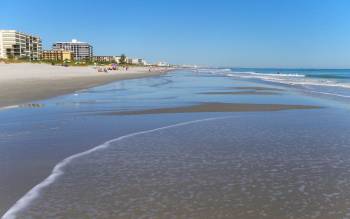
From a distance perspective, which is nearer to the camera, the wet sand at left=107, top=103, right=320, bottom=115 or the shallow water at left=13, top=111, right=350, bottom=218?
the shallow water at left=13, top=111, right=350, bottom=218

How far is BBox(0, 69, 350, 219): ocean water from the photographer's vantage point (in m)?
4.93

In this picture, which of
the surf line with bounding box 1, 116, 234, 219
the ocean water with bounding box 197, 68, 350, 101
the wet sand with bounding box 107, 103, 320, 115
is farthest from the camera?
the ocean water with bounding box 197, 68, 350, 101

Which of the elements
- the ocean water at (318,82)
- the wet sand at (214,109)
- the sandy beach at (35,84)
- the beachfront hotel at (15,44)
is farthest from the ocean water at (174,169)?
the beachfront hotel at (15,44)

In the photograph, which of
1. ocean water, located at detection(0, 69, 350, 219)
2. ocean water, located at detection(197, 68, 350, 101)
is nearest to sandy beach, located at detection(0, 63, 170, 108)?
ocean water, located at detection(0, 69, 350, 219)

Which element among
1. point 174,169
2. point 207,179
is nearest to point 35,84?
point 174,169

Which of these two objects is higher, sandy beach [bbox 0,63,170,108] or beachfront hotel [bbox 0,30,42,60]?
beachfront hotel [bbox 0,30,42,60]

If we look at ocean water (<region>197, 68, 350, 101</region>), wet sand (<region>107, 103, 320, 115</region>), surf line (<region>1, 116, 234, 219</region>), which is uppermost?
surf line (<region>1, 116, 234, 219</region>)

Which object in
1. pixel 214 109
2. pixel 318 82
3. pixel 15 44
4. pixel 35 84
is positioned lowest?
pixel 318 82

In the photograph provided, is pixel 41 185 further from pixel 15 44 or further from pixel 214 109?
pixel 15 44

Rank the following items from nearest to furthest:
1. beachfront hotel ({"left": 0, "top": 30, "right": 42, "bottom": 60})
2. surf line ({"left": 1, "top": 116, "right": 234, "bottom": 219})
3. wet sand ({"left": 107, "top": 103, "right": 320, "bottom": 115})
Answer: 1. surf line ({"left": 1, "top": 116, "right": 234, "bottom": 219})
2. wet sand ({"left": 107, "top": 103, "right": 320, "bottom": 115})
3. beachfront hotel ({"left": 0, "top": 30, "right": 42, "bottom": 60})

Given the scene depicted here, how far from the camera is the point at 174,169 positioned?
6.67 m

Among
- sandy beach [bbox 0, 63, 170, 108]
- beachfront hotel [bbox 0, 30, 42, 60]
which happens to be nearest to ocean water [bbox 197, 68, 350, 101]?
sandy beach [bbox 0, 63, 170, 108]

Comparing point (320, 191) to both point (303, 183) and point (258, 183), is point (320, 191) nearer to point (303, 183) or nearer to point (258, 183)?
point (303, 183)

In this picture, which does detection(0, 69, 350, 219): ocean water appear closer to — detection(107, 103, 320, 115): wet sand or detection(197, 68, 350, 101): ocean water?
detection(107, 103, 320, 115): wet sand
